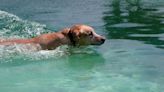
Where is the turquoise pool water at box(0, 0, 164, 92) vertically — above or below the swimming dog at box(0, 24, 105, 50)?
below

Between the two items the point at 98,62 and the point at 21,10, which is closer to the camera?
the point at 98,62

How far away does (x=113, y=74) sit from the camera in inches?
290

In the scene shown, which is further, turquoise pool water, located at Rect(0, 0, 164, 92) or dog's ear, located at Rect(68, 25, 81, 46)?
dog's ear, located at Rect(68, 25, 81, 46)

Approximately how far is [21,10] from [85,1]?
266 centimetres

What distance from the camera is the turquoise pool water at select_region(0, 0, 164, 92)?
6863mm

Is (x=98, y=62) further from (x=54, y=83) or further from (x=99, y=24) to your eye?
(x=99, y=24)

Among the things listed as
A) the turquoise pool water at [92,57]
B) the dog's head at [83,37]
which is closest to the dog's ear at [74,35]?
the dog's head at [83,37]

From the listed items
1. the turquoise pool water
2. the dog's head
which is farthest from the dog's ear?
the turquoise pool water

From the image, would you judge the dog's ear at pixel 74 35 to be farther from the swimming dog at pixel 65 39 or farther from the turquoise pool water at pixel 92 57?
the turquoise pool water at pixel 92 57

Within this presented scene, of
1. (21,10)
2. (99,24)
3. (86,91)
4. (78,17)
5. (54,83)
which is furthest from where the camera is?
(21,10)

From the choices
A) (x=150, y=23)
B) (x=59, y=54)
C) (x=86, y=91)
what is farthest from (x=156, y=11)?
(x=86, y=91)

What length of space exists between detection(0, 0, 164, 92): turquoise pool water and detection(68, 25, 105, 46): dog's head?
146 mm

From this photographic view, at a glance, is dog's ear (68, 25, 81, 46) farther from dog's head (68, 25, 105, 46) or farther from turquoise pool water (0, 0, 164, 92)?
turquoise pool water (0, 0, 164, 92)

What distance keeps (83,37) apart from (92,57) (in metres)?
0.64
